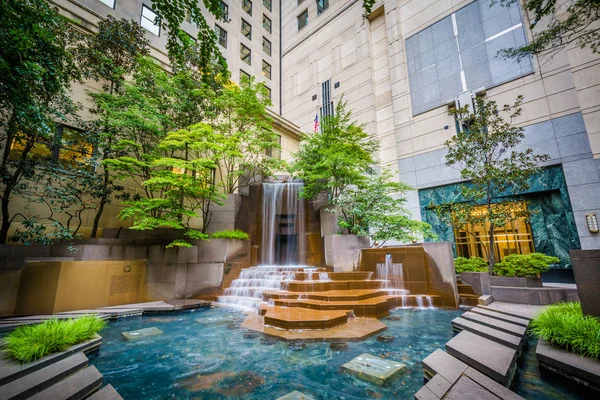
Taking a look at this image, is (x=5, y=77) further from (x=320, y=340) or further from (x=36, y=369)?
(x=320, y=340)

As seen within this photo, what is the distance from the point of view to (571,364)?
3359 millimetres

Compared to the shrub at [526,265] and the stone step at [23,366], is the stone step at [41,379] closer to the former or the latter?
the stone step at [23,366]

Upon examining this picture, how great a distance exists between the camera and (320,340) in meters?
5.27

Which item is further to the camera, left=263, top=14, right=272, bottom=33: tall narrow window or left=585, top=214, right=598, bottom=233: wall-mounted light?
left=263, top=14, right=272, bottom=33: tall narrow window

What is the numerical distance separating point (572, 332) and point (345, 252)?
7.46m

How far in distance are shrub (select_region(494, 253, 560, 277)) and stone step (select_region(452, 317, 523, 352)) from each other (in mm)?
4436

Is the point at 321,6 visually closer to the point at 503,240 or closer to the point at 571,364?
the point at 503,240

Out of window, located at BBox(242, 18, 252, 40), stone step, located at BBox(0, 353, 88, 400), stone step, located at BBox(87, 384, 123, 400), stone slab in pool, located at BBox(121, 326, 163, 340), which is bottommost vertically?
stone slab in pool, located at BBox(121, 326, 163, 340)

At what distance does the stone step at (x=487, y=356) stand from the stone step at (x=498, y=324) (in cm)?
70

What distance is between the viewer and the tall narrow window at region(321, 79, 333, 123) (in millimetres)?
24188

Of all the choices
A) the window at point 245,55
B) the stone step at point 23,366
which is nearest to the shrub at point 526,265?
the stone step at point 23,366

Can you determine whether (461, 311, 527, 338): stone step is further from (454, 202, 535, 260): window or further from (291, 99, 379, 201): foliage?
(454, 202, 535, 260): window

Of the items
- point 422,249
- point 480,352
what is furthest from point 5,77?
point 422,249

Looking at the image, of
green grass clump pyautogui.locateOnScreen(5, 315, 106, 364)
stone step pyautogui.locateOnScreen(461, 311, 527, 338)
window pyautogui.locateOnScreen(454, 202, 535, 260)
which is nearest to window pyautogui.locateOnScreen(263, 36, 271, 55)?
window pyautogui.locateOnScreen(454, 202, 535, 260)
